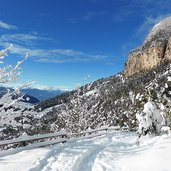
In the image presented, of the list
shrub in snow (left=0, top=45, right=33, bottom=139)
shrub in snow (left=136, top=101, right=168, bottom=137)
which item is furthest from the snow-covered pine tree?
shrub in snow (left=136, top=101, right=168, bottom=137)

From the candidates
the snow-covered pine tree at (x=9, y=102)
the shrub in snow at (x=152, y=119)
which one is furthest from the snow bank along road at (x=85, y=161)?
the shrub in snow at (x=152, y=119)

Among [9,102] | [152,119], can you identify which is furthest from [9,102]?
[152,119]

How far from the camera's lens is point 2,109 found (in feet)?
40.2

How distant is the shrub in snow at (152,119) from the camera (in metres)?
19.4

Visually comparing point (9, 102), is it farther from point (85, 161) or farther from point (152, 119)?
point (152, 119)

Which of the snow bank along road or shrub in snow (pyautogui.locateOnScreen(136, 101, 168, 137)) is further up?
shrub in snow (pyautogui.locateOnScreen(136, 101, 168, 137))

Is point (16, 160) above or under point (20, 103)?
under

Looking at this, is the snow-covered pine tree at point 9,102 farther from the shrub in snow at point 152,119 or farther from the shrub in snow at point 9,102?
the shrub in snow at point 152,119

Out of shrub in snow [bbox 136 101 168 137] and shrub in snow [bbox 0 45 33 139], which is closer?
shrub in snow [bbox 0 45 33 139]

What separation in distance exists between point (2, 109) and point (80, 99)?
32.6 meters

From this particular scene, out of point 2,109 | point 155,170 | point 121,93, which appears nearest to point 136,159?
point 155,170

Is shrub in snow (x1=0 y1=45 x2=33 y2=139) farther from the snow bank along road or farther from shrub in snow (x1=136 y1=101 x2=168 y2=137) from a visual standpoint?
shrub in snow (x1=136 y1=101 x2=168 y2=137)

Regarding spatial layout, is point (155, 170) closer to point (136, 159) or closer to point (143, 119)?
point (136, 159)

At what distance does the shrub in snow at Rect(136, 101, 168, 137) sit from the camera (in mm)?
19359
